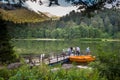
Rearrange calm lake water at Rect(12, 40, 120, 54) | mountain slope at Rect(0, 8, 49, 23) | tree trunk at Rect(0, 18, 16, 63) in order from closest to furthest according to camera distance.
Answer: mountain slope at Rect(0, 8, 49, 23)
calm lake water at Rect(12, 40, 120, 54)
tree trunk at Rect(0, 18, 16, 63)

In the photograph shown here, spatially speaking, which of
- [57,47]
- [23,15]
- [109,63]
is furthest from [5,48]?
[57,47]

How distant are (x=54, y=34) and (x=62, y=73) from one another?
377 feet

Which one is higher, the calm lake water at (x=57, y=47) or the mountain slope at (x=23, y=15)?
the mountain slope at (x=23, y=15)

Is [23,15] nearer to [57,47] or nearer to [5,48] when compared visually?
[5,48]

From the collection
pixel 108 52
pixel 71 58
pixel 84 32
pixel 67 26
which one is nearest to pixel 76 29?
pixel 84 32

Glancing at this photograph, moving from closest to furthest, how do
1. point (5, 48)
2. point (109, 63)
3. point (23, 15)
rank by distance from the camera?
point (23, 15) < point (109, 63) < point (5, 48)

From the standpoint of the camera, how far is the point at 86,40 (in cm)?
11106

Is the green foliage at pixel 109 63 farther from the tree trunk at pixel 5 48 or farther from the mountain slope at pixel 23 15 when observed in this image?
the tree trunk at pixel 5 48

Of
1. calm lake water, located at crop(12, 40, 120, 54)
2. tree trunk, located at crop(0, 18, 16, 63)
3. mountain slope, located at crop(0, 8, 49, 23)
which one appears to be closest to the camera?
mountain slope, located at crop(0, 8, 49, 23)

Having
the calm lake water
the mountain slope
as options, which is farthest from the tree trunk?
the mountain slope

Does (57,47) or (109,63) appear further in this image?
(57,47)

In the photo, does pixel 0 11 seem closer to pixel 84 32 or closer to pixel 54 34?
pixel 84 32

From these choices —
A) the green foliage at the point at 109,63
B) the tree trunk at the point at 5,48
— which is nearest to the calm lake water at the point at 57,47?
the green foliage at the point at 109,63

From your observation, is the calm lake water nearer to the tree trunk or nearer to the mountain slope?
the mountain slope
